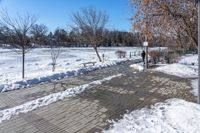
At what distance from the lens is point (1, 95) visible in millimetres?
7160

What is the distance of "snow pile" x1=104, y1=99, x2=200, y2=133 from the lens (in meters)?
4.02

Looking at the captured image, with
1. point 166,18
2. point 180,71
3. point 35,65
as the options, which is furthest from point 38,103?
point 35,65

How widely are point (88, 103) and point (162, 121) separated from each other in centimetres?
Answer: 250

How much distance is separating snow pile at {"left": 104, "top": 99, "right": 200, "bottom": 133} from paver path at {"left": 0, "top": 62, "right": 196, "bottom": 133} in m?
0.36

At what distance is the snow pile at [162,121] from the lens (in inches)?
158

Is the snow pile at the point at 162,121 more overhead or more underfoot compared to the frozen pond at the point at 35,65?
more underfoot

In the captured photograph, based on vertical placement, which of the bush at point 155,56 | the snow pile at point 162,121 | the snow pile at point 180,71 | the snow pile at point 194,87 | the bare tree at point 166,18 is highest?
the bare tree at point 166,18

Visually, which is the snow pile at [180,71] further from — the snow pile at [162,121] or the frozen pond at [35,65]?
the frozen pond at [35,65]

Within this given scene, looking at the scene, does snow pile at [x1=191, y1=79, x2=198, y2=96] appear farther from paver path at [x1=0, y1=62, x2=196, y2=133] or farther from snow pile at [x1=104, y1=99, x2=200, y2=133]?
snow pile at [x1=104, y1=99, x2=200, y2=133]

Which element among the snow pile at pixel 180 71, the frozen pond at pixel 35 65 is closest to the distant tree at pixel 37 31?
the frozen pond at pixel 35 65

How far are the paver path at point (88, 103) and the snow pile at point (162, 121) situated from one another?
0.36 m

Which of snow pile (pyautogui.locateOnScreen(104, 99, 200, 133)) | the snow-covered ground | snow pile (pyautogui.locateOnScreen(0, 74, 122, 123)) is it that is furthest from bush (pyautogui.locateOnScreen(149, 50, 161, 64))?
snow pile (pyautogui.locateOnScreen(104, 99, 200, 133))

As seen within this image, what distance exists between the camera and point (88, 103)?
602 centimetres

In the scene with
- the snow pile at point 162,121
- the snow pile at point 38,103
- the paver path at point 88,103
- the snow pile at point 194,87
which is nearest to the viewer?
the snow pile at point 162,121
